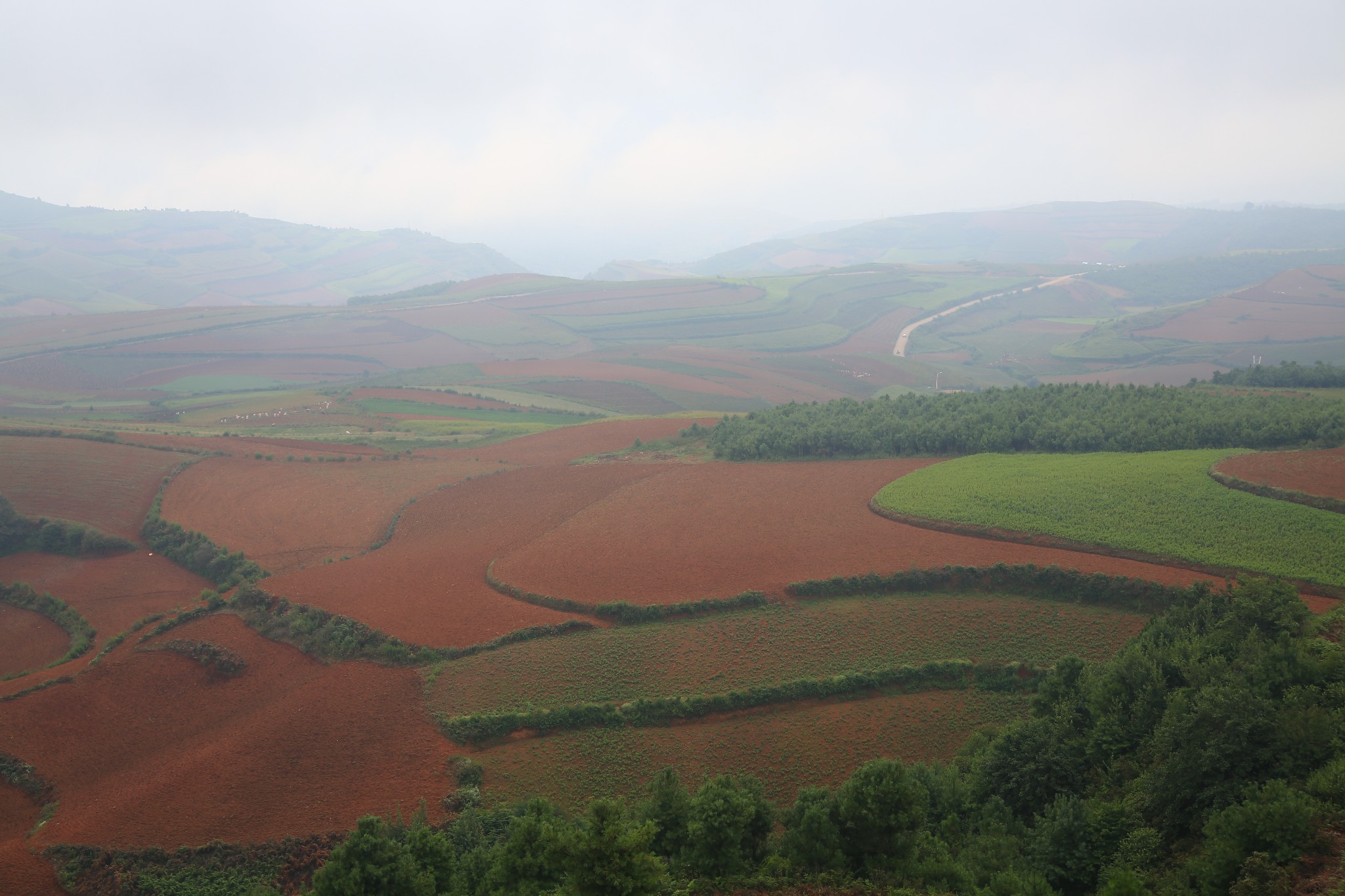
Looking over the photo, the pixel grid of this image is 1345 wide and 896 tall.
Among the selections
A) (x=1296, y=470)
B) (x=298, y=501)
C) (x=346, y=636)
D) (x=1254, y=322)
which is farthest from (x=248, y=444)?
(x=1254, y=322)

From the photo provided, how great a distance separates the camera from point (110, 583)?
38.2m

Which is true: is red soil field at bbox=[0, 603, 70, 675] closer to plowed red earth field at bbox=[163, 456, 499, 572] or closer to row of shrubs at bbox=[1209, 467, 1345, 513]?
plowed red earth field at bbox=[163, 456, 499, 572]

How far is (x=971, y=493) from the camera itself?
128 ft

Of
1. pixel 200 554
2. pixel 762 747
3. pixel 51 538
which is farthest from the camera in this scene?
pixel 51 538

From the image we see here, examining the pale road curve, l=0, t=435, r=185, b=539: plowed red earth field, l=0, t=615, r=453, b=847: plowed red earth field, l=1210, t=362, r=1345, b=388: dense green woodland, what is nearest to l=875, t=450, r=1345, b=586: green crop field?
l=1210, t=362, r=1345, b=388: dense green woodland

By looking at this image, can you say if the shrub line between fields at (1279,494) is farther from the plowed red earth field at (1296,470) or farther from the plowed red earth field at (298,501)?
the plowed red earth field at (298,501)

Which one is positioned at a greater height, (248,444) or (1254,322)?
(1254,322)

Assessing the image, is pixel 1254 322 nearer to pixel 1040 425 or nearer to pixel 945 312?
pixel 945 312

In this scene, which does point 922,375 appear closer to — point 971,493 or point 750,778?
point 971,493

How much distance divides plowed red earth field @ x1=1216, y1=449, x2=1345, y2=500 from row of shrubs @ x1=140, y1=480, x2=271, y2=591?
44601 millimetres

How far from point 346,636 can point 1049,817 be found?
2472cm

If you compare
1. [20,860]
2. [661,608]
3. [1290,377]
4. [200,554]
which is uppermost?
[1290,377]

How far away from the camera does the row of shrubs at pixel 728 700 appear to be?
26656 mm

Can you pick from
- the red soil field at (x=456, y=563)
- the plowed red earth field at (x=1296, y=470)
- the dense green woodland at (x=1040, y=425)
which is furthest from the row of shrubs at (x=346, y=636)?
the plowed red earth field at (x=1296, y=470)
